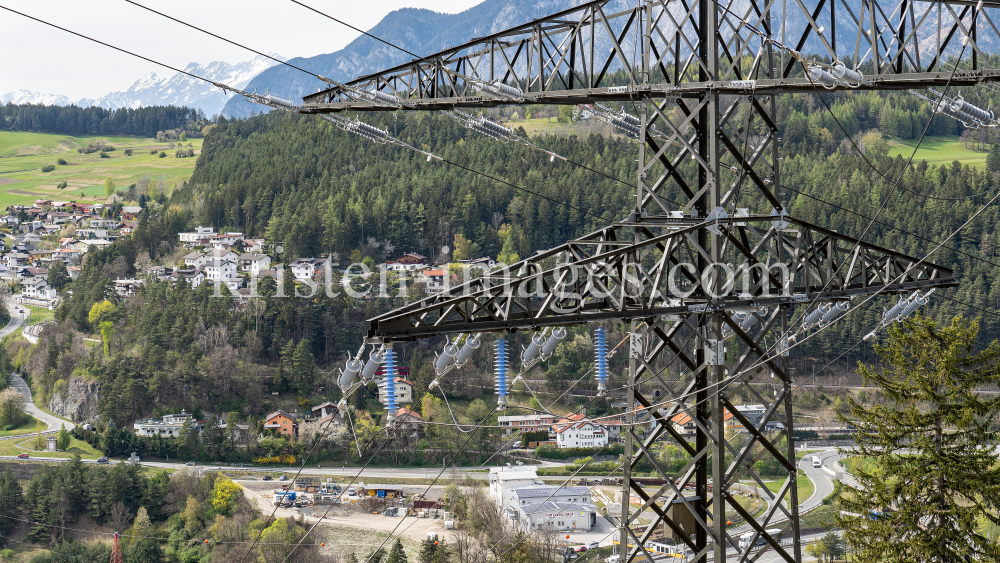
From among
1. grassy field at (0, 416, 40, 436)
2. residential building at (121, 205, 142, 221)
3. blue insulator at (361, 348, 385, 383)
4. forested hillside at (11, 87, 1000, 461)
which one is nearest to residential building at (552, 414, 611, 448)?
forested hillside at (11, 87, 1000, 461)

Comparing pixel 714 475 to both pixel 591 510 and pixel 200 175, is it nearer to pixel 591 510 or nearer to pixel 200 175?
pixel 591 510

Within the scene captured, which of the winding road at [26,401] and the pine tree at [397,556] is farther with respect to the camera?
the winding road at [26,401]

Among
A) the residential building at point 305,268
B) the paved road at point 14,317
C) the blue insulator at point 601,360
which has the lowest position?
the paved road at point 14,317

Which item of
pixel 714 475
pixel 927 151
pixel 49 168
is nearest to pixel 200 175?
pixel 49 168

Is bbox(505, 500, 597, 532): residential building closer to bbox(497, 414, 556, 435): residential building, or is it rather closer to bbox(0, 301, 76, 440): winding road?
bbox(497, 414, 556, 435): residential building

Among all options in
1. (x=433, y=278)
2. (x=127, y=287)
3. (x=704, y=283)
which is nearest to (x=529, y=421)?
(x=433, y=278)

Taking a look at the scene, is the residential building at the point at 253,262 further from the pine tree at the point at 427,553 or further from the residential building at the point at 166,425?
the pine tree at the point at 427,553

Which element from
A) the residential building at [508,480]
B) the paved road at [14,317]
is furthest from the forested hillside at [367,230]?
the residential building at [508,480]

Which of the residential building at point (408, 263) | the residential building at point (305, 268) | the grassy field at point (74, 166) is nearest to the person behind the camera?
the residential building at point (305, 268)
